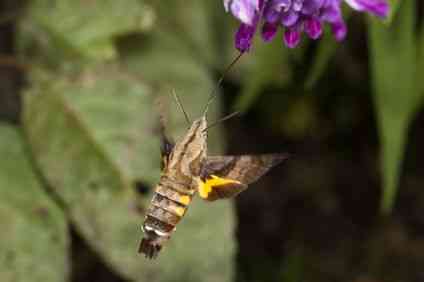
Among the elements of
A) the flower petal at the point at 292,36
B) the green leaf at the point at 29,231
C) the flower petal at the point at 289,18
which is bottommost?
the green leaf at the point at 29,231

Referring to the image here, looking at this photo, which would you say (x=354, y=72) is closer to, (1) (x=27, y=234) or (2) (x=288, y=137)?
(2) (x=288, y=137)

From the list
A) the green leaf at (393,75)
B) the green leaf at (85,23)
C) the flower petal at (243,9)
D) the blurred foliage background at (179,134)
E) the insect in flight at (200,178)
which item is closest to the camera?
the flower petal at (243,9)

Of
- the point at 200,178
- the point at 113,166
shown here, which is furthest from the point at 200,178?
the point at 113,166

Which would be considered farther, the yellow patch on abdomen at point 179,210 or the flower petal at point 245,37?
the yellow patch on abdomen at point 179,210

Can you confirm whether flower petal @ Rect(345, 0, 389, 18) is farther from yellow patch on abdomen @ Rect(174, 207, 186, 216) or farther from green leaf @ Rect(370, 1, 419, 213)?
green leaf @ Rect(370, 1, 419, 213)

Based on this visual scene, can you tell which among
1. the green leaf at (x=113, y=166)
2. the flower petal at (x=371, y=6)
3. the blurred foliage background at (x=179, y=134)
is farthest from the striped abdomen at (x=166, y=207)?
the green leaf at (x=113, y=166)

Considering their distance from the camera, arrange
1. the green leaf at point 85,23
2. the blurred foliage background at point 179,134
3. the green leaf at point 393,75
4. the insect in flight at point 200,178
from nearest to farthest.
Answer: the insect in flight at point 200,178 < the green leaf at point 393,75 < the blurred foliage background at point 179,134 < the green leaf at point 85,23

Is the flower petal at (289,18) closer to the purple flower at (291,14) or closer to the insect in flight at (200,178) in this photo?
the purple flower at (291,14)

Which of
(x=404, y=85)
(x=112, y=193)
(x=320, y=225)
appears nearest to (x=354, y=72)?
(x=320, y=225)
